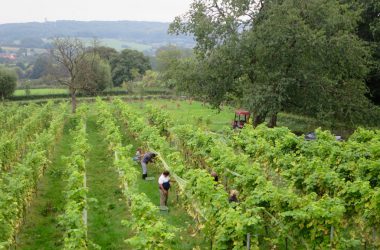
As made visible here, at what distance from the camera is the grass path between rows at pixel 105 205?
12.4 metres

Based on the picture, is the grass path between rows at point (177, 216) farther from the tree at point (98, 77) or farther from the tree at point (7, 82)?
the tree at point (98, 77)

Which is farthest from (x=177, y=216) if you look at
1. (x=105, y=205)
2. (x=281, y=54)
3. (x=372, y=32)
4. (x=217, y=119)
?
(x=217, y=119)

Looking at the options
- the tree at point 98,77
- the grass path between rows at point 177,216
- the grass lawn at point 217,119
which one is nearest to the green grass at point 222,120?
the grass lawn at point 217,119

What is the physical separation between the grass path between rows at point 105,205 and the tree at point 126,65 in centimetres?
5235

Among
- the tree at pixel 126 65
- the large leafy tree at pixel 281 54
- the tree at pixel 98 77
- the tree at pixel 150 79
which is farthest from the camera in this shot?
the tree at pixel 126 65

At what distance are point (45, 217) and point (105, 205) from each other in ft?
6.61

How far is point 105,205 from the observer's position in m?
15.1

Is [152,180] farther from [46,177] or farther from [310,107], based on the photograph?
[310,107]

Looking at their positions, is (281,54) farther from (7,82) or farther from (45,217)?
(7,82)

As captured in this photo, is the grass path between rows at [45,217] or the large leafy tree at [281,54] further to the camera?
the large leafy tree at [281,54]

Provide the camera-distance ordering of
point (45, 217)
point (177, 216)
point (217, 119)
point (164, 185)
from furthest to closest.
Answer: point (217, 119) < point (164, 185) < point (45, 217) < point (177, 216)

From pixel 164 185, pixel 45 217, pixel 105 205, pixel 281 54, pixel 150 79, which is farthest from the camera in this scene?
pixel 150 79

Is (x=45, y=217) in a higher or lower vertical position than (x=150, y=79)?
higher

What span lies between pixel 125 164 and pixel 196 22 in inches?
670
